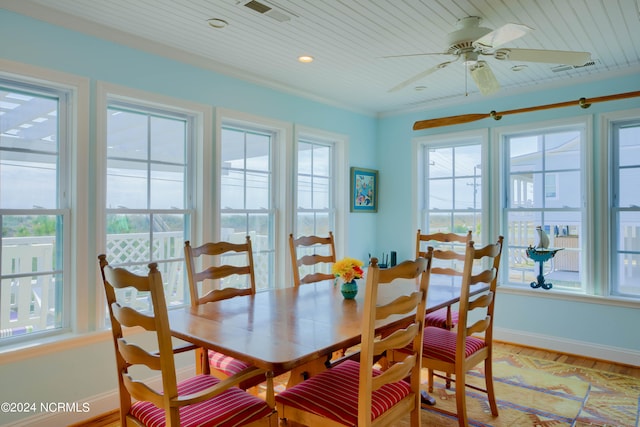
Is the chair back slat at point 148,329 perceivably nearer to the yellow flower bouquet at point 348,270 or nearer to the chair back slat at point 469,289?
the yellow flower bouquet at point 348,270

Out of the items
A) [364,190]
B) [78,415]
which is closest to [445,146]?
[364,190]

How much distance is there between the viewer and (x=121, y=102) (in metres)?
2.94

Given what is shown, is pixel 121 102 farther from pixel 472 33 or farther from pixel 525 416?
pixel 525 416

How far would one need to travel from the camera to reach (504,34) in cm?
214

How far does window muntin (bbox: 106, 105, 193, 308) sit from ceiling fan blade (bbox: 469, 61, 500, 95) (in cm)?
219

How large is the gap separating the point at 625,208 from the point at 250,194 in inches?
132

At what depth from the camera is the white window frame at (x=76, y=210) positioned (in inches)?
104

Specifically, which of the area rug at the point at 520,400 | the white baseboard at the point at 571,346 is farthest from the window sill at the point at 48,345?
the white baseboard at the point at 571,346

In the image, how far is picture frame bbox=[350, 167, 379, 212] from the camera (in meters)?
4.81

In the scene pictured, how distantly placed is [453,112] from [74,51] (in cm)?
359

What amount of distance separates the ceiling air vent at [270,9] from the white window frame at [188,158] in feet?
3.47

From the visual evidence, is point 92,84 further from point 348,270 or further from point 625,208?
point 625,208

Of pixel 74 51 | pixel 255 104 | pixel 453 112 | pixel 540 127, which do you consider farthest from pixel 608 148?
pixel 74 51

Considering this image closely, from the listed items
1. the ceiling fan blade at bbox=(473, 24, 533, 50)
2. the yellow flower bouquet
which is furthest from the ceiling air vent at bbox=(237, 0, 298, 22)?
the yellow flower bouquet
